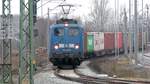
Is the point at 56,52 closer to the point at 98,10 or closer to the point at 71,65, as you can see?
the point at 71,65

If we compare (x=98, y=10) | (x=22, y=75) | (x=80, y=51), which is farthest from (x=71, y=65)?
(x=98, y=10)

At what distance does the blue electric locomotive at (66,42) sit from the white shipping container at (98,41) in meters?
13.1

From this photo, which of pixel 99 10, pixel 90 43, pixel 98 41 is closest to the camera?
pixel 90 43

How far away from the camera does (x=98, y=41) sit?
46.9 m

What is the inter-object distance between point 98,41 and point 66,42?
15240 millimetres

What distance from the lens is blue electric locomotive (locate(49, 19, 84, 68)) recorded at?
3175 centimetres

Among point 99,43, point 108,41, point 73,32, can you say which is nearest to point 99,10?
point 108,41

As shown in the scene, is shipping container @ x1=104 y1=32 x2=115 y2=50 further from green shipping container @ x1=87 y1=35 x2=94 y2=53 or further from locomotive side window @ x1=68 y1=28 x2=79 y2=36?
locomotive side window @ x1=68 y1=28 x2=79 y2=36

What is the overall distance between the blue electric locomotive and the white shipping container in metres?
13.1

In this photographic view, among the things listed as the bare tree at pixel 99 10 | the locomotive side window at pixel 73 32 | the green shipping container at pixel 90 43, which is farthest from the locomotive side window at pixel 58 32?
the bare tree at pixel 99 10

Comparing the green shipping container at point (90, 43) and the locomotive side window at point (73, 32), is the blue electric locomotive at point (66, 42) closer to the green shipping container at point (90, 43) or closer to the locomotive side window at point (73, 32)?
the locomotive side window at point (73, 32)

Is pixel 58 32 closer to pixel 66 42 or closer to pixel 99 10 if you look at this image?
pixel 66 42

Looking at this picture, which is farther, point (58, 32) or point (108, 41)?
point (108, 41)

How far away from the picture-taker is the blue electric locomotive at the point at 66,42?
31.8 metres
